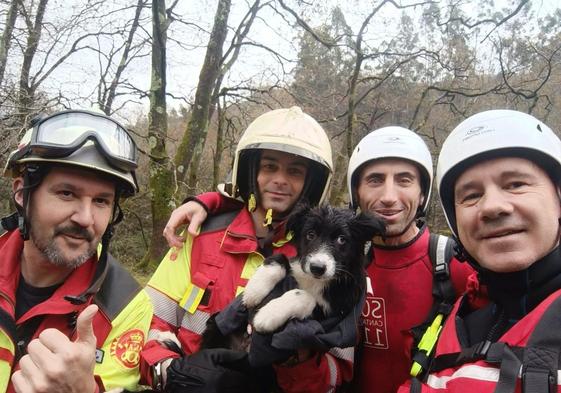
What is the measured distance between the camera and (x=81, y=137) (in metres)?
3.10

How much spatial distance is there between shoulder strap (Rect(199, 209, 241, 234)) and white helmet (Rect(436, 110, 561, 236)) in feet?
6.33

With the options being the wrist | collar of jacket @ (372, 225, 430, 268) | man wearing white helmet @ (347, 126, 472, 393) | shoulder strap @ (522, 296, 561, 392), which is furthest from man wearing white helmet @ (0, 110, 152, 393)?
shoulder strap @ (522, 296, 561, 392)

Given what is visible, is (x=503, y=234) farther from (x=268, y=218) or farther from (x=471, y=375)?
(x=268, y=218)

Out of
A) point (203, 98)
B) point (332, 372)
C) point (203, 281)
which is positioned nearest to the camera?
point (332, 372)

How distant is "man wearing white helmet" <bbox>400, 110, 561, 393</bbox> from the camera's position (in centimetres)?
204

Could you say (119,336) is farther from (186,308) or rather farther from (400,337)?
(400,337)

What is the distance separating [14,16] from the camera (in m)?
12.1

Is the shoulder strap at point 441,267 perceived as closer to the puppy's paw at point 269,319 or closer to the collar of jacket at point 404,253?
the collar of jacket at point 404,253

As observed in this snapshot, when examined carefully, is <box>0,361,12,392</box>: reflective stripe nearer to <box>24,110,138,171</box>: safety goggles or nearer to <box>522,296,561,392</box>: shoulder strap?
<box>24,110,138,171</box>: safety goggles

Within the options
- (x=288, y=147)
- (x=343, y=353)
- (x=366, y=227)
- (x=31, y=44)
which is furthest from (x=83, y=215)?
(x=31, y=44)

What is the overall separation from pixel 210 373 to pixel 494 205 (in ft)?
7.23

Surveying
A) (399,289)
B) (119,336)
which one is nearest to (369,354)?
(399,289)

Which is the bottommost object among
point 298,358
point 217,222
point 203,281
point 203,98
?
point 298,358

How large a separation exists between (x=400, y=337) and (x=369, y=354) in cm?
35
